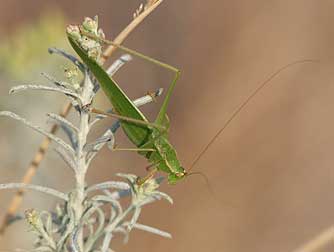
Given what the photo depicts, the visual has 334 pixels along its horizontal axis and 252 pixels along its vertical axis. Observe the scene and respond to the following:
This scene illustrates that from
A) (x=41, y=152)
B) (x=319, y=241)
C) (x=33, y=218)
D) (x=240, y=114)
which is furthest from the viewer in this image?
(x=240, y=114)

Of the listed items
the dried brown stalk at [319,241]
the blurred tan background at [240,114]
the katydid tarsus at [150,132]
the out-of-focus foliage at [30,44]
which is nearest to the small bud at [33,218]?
the katydid tarsus at [150,132]

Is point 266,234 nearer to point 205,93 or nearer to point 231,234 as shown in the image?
point 231,234

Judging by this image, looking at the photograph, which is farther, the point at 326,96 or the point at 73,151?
the point at 326,96

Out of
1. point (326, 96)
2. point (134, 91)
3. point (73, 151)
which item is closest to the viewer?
point (73, 151)

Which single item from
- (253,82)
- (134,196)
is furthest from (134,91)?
(134,196)

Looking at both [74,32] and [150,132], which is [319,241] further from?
[74,32]

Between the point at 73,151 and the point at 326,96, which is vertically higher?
the point at 326,96

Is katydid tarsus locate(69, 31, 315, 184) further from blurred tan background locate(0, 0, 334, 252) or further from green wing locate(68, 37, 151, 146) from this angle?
blurred tan background locate(0, 0, 334, 252)

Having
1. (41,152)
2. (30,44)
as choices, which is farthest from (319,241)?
(30,44)
